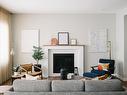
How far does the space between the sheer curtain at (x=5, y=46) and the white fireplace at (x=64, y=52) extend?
1.49 metres

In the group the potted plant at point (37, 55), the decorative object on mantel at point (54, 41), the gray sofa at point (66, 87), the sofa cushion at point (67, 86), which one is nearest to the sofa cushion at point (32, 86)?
the gray sofa at point (66, 87)

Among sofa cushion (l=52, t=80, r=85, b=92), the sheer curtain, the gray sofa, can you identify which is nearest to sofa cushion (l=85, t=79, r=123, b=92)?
the gray sofa

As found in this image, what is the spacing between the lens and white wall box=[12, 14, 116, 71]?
8719 millimetres

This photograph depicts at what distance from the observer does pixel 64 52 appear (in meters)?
8.80

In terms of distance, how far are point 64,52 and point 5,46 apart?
240cm

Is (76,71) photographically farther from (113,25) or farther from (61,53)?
(113,25)

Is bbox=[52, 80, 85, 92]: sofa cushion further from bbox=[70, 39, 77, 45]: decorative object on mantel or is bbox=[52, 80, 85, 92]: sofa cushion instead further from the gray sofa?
bbox=[70, 39, 77, 45]: decorative object on mantel

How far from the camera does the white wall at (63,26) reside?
28.6ft

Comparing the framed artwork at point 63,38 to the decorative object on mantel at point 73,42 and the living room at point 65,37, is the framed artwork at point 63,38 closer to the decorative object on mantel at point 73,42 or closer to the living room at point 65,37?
the living room at point 65,37

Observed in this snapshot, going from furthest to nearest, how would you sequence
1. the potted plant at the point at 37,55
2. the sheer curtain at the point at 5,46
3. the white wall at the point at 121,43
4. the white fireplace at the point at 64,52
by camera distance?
1. the white fireplace at the point at 64,52
2. the potted plant at the point at 37,55
3. the white wall at the point at 121,43
4. the sheer curtain at the point at 5,46

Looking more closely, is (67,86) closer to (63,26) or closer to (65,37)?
(65,37)

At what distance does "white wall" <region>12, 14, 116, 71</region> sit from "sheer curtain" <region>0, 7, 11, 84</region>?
623mm

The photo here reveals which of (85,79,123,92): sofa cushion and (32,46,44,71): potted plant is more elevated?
(32,46,44,71): potted plant

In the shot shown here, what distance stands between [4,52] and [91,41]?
347 cm
